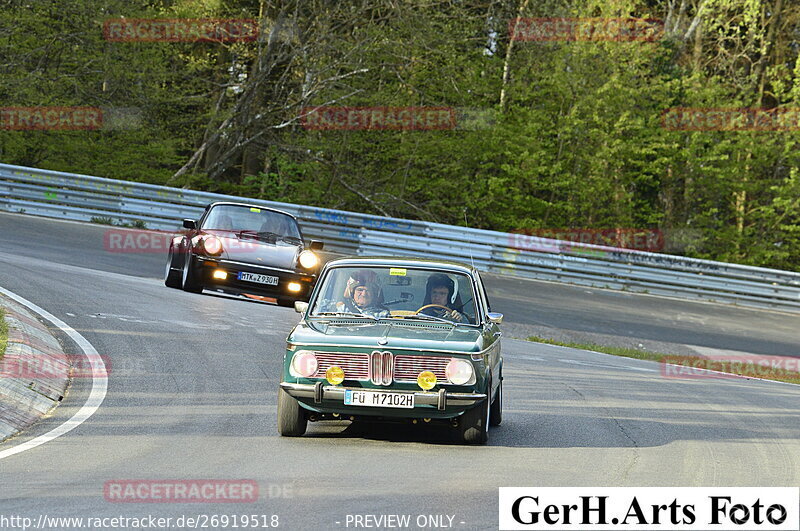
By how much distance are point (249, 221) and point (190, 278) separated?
4.12 feet

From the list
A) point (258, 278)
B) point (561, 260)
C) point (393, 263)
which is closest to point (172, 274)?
point (258, 278)

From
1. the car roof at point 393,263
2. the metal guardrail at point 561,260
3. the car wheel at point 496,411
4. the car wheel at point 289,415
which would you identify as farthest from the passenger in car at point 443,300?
the metal guardrail at point 561,260

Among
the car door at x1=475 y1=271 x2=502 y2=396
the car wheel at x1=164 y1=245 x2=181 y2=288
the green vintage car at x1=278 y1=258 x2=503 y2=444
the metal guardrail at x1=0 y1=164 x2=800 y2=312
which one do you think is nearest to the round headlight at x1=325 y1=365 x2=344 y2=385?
the green vintage car at x1=278 y1=258 x2=503 y2=444

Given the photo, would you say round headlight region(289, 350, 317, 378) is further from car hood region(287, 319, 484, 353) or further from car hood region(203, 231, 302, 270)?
car hood region(203, 231, 302, 270)

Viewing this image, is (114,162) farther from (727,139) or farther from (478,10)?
(727,139)

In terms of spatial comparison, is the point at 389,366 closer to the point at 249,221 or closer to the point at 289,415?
the point at 289,415

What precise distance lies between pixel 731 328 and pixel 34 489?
19007mm

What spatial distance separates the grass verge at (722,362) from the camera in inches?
726

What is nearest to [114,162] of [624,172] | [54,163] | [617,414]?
[54,163]

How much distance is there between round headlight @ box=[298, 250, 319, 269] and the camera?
16.3 metres

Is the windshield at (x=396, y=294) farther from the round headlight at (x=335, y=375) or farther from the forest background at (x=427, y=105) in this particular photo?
the forest background at (x=427, y=105)

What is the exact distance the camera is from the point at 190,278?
16406mm

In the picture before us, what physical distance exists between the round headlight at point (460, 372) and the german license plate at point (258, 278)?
8.08 m

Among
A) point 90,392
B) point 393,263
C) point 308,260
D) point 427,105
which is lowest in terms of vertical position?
point 90,392
